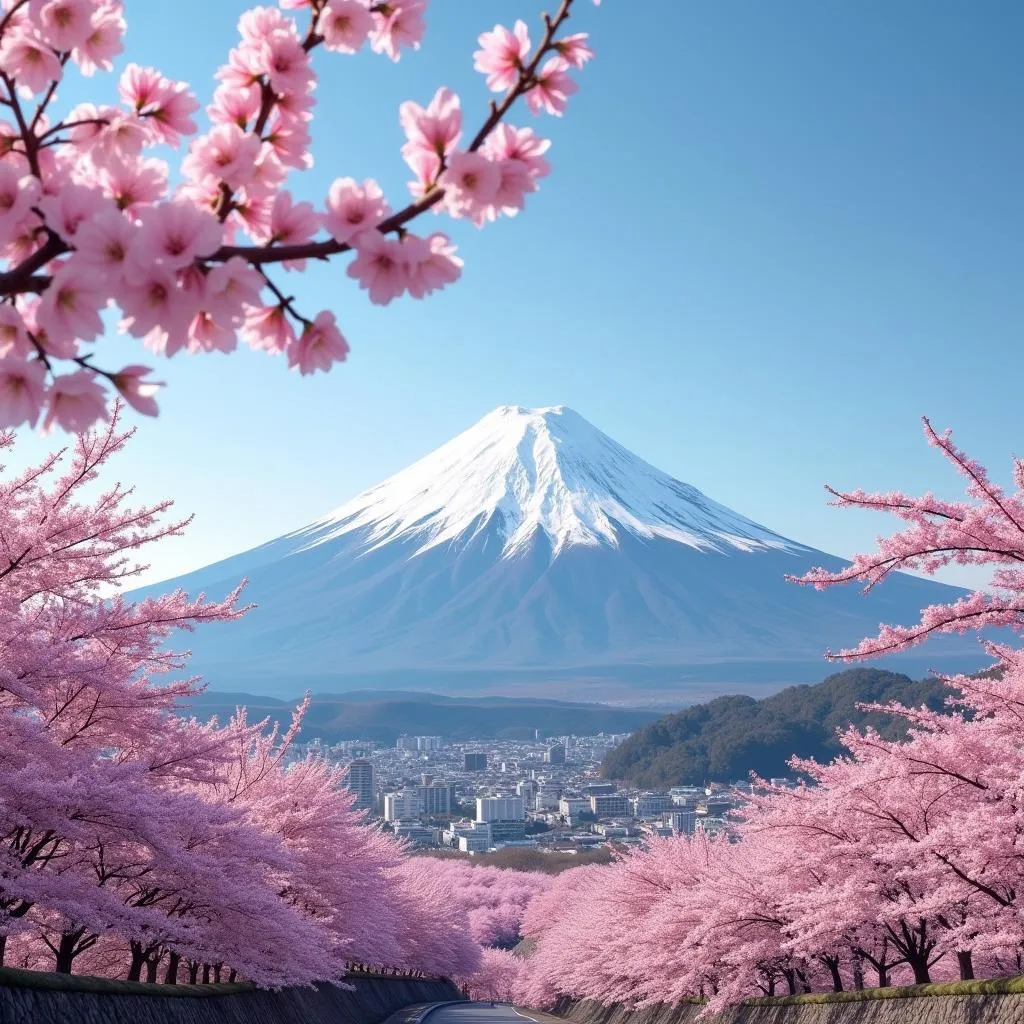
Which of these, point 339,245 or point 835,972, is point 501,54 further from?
point 835,972

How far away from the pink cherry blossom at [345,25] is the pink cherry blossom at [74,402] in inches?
41.9

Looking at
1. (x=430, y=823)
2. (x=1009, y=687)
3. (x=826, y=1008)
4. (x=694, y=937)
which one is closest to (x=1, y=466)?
(x=1009, y=687)

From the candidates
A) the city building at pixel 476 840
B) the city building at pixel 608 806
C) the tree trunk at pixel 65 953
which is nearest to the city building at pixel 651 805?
the city building at pixel 608 806

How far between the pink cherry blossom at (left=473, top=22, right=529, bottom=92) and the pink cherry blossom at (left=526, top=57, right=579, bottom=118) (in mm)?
57

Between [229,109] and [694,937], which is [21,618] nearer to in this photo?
[229,109]

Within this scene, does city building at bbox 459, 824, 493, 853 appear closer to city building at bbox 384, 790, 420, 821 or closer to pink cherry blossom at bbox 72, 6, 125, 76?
city building at bbox 384, 790, 420, 821

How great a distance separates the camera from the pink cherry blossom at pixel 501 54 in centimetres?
261

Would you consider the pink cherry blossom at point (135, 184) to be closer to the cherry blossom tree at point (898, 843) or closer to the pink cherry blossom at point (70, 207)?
the pink cherry blossom at point (70, 207)

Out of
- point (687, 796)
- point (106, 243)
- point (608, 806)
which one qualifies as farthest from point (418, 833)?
point (106, 243)

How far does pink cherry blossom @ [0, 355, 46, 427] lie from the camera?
215cm

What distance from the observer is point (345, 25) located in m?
2.62

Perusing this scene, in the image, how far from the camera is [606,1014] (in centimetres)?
3878

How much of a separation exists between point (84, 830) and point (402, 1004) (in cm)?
3524

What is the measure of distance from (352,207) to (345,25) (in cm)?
65
